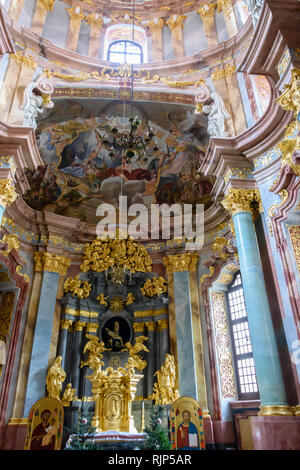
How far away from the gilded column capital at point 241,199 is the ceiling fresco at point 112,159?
427cm

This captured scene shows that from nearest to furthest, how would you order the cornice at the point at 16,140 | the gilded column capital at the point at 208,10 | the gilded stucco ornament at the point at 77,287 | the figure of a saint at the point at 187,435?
the figure of a saint at the point at 187,435 → the cornice at the point at 16,140 → the gilded column capital at the point at 208,10 → the gilded stucco ornament at the point at 77,287

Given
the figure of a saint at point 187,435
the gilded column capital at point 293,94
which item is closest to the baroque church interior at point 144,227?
the figure of a saint at point 187,435

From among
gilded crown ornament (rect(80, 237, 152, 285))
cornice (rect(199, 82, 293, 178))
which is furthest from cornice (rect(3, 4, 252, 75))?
gilded crown ornament (rect(80, 237, 152, 285))

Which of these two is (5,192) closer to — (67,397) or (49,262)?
(49,262)

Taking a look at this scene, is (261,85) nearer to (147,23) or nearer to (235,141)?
(235,141)

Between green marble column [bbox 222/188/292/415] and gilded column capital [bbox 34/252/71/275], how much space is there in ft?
22.1

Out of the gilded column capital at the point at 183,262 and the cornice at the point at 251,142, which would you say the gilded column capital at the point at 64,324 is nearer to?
the gilded column capital at the point at 183,262

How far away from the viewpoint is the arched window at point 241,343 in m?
10.7

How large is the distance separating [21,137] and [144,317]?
25.4 feet

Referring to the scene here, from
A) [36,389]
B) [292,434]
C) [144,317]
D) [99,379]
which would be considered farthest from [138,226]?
[292,434]

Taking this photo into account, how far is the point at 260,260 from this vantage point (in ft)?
27.1

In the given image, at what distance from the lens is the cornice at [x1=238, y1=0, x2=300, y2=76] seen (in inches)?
242

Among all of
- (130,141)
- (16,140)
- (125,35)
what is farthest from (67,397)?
(125,35)

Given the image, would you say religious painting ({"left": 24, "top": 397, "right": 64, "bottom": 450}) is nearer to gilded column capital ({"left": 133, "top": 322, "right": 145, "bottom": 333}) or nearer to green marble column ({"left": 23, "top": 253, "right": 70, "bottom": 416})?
green marble column ({"left": 23, "top": 253, "right": 70, "bottom": 416})
